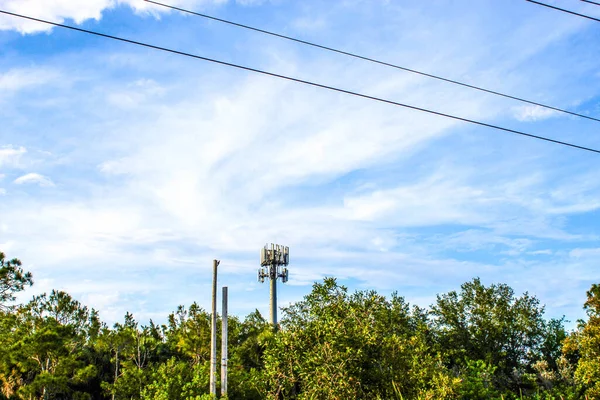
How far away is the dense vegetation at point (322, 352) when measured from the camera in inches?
747

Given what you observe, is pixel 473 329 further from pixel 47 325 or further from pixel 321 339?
pixel 47 325

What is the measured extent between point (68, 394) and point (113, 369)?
16.7ft

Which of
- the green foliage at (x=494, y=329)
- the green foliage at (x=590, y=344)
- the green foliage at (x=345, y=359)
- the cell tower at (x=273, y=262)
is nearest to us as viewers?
the green foliage at (x=345, y=359)

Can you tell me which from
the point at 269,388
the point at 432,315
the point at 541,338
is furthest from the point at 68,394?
the point at 541,338

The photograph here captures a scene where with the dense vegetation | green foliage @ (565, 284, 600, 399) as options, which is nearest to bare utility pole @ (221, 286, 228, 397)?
the dense vegetation

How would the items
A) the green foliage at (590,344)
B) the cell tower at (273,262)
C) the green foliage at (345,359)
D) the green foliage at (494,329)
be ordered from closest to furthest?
1. the green foliage at (345,359)
2. the green foliage at (590,344)
3. the green foliage at (494,329)
4. the cell tower at (273,262)

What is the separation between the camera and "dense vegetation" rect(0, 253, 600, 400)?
62.2 ft

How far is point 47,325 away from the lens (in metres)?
28.4

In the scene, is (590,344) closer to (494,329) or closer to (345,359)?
(494,329)

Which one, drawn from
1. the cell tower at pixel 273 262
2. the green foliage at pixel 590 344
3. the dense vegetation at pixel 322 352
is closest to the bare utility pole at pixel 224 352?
the dense vegetation at pixel 322 352

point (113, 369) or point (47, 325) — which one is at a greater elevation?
point (47, 325)

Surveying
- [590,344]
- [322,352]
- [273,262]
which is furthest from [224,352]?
[273,262]

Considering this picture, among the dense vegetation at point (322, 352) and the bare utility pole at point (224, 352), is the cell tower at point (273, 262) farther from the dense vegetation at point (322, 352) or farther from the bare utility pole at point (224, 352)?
the bare utility pole at point (224, 352)

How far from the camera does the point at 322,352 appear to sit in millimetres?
18641
